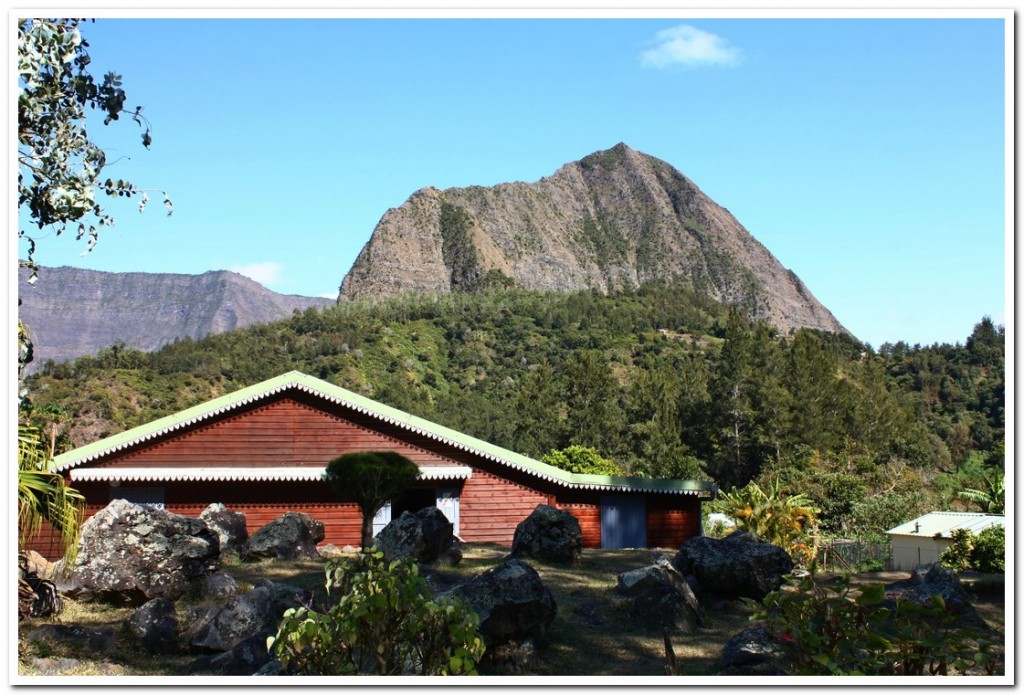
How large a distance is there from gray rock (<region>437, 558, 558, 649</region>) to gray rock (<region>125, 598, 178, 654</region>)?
3.74 metres

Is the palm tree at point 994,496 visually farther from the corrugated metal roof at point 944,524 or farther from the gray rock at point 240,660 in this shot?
the gray rock at point 240,660

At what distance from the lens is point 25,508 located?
29.9ft

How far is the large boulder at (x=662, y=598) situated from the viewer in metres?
13.1

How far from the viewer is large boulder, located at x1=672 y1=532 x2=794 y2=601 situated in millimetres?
14711

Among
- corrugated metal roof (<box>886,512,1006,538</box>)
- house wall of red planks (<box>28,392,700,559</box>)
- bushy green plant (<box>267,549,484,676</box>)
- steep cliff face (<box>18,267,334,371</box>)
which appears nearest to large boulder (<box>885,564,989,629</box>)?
bushy green plant (<box>267,549,484,676</box>)

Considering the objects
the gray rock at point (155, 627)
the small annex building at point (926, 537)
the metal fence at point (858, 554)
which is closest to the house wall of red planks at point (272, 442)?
the gray rock at point (155, 627)

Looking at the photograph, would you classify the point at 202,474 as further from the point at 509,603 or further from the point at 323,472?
the point at 509,603

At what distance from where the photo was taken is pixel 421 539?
16.8 meters

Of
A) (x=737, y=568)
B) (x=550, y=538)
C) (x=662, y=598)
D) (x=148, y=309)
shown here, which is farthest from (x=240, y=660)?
(x=148, y=309)

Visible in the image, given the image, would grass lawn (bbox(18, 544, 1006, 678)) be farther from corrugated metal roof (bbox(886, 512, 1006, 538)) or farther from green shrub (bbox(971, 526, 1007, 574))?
corrugated metal roof (bbox(886, 512, 1006, 538))

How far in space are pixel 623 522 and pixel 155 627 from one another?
1394 cm

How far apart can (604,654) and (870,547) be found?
22.9m
